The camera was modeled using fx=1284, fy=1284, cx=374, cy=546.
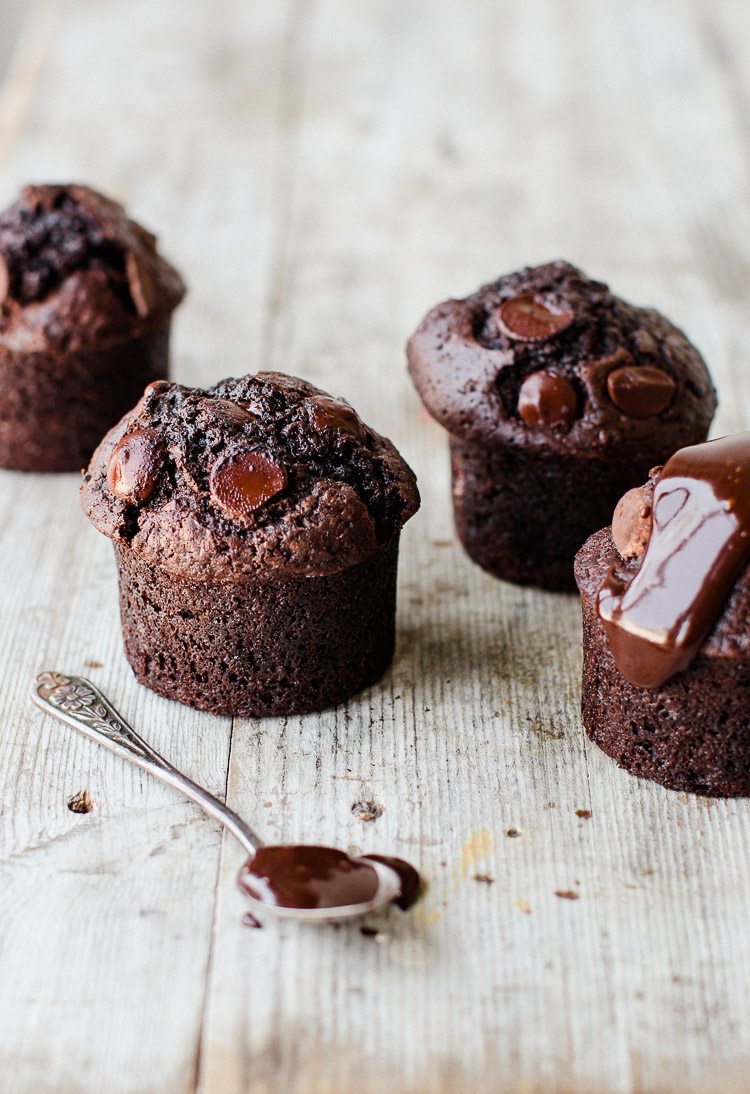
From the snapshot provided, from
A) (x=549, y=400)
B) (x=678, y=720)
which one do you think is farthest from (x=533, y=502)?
(x=678, y=720)

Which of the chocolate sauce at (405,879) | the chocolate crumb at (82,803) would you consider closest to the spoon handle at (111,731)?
the chocolate crumb at (82,803)

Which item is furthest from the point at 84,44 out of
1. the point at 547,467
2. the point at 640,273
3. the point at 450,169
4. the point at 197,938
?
the point at 197,938

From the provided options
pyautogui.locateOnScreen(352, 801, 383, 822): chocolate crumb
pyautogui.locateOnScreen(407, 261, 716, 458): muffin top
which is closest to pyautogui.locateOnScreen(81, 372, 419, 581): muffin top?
pyautogui.locateOnScreen(407, 261, 716, 458): muffin top

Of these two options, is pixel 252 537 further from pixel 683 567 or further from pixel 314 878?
pixel 683 567

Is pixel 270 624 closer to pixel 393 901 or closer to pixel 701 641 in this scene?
pixel 393 901

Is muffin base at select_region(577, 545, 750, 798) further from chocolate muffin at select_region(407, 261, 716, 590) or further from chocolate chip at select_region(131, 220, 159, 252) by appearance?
chocolate chip at select_region(131, 220, 159, 252)

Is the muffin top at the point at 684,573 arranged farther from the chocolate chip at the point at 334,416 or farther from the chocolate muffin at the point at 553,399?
the chocolate chip at the point at 334,416
